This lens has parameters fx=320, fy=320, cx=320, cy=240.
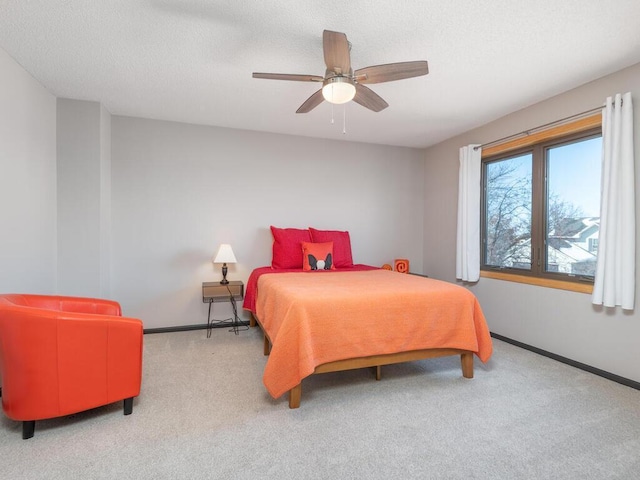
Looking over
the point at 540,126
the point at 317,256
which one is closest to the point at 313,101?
the point at 317,256

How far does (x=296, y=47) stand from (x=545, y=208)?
9.20 ft

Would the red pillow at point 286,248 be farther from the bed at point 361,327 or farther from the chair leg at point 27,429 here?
the chair leg at point 27,429

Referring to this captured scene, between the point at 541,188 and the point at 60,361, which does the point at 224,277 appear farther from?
the point at 541,188

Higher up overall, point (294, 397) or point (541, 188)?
point (541, 188)

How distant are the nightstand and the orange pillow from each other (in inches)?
33.1

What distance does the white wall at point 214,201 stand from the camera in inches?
145

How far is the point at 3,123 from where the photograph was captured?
2.33 m

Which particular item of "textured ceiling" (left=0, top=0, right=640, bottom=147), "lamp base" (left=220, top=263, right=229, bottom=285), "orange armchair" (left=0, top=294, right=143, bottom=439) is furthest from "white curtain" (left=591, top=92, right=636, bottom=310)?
"lamp base" (left=220, top=263, right=229, bottom=285)

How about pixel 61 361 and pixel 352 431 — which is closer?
pixel 61 361

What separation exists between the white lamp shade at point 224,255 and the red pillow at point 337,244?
104 centimetres

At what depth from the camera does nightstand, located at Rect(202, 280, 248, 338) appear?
12.0ft

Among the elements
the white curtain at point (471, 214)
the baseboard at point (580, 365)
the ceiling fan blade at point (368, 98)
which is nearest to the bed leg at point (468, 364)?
the baseboard at point (580, 365)

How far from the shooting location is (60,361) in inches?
67.9

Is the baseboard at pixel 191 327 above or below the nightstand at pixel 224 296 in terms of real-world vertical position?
below
